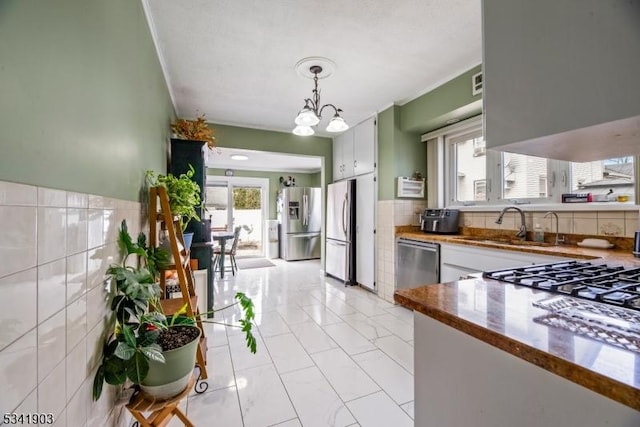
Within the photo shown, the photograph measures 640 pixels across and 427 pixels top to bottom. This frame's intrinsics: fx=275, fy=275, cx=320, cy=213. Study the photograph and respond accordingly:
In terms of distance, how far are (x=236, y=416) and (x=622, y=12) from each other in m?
2.22

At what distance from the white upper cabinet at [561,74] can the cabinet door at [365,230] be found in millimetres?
2955

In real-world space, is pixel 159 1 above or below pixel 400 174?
above

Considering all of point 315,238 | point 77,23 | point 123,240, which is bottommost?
point 315,238

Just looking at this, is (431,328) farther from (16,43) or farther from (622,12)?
(16,43)

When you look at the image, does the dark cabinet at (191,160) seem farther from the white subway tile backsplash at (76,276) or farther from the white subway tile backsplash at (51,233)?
the white subway tile backsplash at (51,233)

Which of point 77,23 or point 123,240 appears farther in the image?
point 123,240

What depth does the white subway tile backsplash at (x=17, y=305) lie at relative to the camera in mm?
563

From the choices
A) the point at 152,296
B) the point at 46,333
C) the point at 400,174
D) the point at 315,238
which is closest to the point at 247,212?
the point at 315,238

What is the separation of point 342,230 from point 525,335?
12.3 feet

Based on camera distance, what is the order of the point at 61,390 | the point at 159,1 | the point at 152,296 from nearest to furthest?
the point at 61,390 < the point at 152,296 < the point at 159,1

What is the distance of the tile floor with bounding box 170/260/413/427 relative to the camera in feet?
5.20

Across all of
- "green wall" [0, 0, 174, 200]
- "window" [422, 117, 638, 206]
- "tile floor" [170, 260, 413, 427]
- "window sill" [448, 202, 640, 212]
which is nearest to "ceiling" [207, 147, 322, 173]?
"window" [422, 117, 638, 206]

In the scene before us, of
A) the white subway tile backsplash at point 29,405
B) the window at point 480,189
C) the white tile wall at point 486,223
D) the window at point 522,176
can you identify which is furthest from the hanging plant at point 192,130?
the window at point 522,176

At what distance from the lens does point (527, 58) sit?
2.65ft
